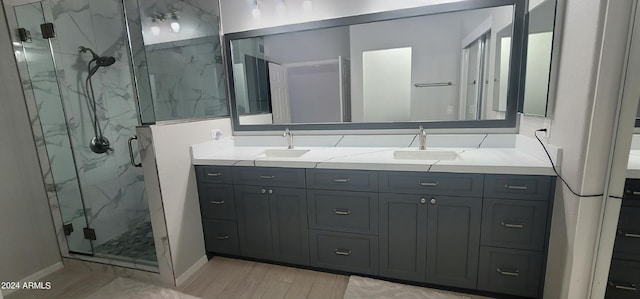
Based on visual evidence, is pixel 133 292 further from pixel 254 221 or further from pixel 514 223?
pixel 514 223

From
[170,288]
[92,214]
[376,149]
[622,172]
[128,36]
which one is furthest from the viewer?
[92,214]

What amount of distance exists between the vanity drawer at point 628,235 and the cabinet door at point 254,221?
6.34 ft

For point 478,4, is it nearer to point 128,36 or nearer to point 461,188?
point 461,188

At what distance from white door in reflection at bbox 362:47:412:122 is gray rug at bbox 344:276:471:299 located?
1.21 m

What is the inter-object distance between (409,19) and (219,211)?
2.07 metres

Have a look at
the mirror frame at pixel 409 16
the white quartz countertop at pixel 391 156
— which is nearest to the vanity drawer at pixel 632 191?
the white quartz countertop at pixel 391 156

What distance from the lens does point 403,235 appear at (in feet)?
5.82

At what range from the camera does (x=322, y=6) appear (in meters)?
2.21

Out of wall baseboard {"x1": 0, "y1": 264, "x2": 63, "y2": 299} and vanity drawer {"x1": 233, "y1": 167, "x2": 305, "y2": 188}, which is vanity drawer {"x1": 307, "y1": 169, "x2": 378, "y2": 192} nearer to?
vanity drawer {"x1": 233, "y1": 167, "x2": 305, "y2": 188}

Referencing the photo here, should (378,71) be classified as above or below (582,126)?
above

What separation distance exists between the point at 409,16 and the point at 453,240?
1.58 m

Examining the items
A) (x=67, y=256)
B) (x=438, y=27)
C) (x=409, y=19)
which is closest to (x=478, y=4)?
(x=438, y=27)

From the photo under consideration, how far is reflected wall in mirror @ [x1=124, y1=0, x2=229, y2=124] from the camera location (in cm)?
186

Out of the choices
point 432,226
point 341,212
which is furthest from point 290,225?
point 432,226
